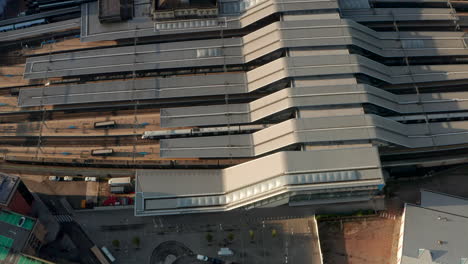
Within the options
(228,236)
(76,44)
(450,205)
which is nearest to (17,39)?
(76,44)

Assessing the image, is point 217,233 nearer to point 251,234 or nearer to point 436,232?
point 251,234

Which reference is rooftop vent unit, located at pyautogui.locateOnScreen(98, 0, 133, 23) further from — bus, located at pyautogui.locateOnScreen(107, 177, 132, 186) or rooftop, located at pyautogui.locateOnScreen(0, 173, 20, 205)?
rooftop, located at pyautogui.locateOnScreen(0, 173, 20, 205)

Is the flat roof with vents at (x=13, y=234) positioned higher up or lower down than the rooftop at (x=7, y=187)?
lower down

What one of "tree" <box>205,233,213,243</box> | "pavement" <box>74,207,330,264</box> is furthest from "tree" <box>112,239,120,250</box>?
"tree" <box>205,233,213,243</box>

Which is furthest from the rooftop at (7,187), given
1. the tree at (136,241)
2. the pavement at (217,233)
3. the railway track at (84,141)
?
the tree at (136,241)

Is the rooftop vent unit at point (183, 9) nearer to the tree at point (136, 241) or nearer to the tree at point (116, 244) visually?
the tree at point (136, 241)

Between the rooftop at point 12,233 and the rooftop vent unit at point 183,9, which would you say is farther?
the rooftop vent unit at point 183,9
